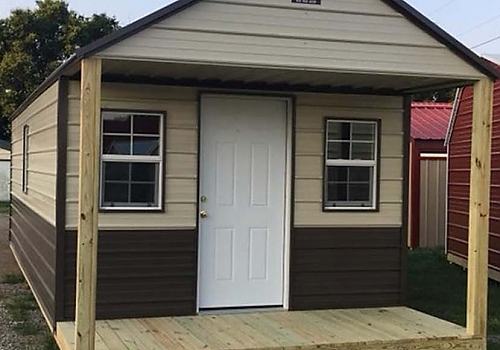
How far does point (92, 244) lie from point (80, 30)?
94.9ft

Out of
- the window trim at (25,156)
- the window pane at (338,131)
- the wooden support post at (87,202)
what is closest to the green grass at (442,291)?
the window pane at (338,131)

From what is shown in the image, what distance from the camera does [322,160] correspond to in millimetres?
7676

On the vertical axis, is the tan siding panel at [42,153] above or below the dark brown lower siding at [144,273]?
above

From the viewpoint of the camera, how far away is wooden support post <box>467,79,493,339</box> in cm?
634

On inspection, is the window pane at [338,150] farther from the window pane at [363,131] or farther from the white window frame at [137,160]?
the white window frame at [137,160]

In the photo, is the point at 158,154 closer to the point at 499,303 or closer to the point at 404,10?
the point at 404,10

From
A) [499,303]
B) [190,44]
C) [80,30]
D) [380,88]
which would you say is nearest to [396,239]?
[380,88]

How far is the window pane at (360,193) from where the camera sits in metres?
7.84

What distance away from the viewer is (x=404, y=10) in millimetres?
6270

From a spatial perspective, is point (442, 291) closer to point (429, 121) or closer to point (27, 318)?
point (27, 318)

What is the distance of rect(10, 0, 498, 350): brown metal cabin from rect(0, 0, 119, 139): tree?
2395cm

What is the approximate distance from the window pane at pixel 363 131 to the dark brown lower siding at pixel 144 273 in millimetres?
1953

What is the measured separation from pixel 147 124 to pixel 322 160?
1.78 meters

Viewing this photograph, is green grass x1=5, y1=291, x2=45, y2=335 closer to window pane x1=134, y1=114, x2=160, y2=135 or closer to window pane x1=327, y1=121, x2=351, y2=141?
window pane x1=134, y1=114, x2=160, y2=135
